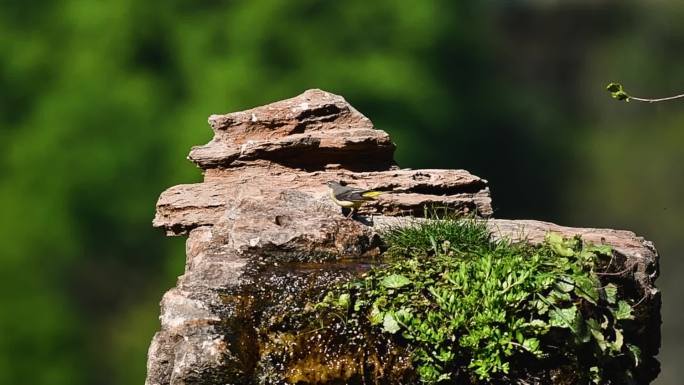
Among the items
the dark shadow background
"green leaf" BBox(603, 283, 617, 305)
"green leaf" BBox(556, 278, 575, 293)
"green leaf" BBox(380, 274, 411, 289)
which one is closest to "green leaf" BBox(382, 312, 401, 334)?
"green leaf" BBox(380, 274, 411, 289)

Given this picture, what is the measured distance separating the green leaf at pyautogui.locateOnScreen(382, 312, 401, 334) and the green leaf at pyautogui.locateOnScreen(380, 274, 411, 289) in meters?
0.19

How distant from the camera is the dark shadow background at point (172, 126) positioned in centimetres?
2058

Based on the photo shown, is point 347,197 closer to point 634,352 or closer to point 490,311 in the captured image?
point 490,311

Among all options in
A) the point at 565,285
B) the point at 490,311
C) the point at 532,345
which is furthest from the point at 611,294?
the point at 490,311

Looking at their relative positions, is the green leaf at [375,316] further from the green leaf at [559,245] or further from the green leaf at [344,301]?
the green leaf at [559,245]

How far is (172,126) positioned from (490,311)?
49.4 ft

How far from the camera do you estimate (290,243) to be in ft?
23.0

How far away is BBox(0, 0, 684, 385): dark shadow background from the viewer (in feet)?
67.5

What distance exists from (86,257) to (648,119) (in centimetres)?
949

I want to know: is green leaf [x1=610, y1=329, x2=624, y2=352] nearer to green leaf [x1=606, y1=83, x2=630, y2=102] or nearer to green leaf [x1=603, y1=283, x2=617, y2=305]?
green leaf [x1=603, y1=283, x2=617, y2=305]

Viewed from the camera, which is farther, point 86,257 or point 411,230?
point 86,257

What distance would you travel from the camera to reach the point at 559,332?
6.75 m

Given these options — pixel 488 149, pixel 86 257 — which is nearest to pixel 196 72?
pixel 86 257

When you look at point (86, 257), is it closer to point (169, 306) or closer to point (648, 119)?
point (648, 119)
